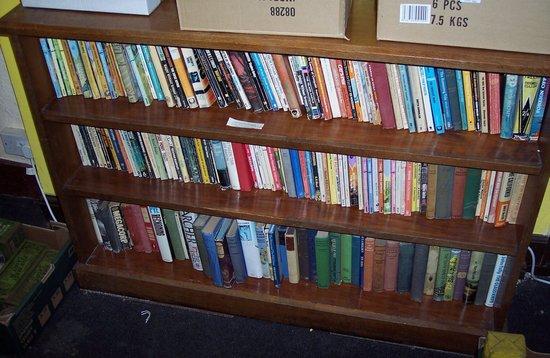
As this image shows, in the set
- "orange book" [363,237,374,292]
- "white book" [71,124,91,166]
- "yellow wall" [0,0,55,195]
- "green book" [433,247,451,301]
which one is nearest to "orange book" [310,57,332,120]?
"orange book" [363,237,374,292]

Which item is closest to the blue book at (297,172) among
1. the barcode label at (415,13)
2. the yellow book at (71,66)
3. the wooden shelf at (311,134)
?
the wooden shelf at (311,134)

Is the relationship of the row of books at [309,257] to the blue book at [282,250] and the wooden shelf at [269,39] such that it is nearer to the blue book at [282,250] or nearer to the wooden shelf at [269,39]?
the blue book at [282,250]

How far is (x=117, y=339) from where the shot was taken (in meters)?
2.02

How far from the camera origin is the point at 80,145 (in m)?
1.95

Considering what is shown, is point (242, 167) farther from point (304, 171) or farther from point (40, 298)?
point (40, 298)

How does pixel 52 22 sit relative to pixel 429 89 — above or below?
above

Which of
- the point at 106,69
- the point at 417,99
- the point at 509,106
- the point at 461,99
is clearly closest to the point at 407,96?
the point at 417,99

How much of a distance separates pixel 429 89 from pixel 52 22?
948 mm

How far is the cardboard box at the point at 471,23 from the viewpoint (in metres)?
1.24

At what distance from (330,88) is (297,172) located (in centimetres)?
29

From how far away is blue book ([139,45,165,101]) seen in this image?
1.66 m

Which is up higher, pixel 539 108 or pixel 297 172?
pixel 539 108

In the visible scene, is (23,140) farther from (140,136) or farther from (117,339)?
(117,339)

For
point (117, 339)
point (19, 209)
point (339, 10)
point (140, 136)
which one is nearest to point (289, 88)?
point (339, 10)
